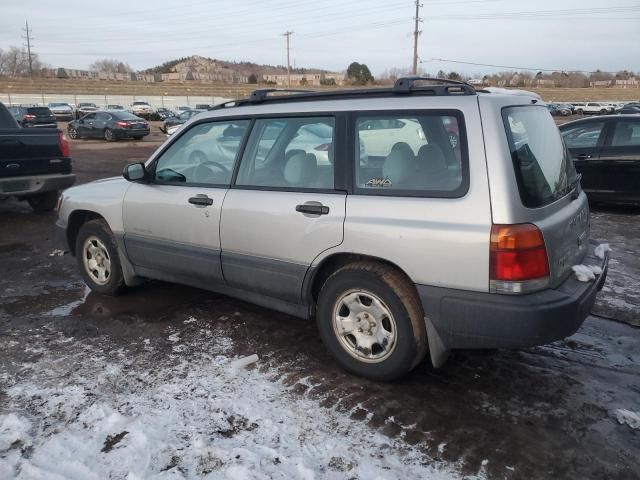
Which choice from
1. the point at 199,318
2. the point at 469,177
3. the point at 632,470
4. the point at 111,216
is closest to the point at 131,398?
the point at 199,318

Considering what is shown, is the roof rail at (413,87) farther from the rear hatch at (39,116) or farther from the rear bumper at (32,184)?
the rear hatch at (39,116)

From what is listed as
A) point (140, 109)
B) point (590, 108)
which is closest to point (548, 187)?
point (140, 109)

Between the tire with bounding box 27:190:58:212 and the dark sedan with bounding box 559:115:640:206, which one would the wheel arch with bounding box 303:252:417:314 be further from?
the tire with bounding box 27:190:58:212

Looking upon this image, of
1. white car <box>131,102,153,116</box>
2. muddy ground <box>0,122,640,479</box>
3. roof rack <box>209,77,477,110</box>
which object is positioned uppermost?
white car <box>131,102,153,116</box>

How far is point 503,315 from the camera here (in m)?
2.89

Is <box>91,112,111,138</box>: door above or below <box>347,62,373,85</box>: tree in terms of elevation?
below

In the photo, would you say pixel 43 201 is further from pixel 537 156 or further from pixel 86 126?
pixel 86 126

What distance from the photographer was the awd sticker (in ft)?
10.8

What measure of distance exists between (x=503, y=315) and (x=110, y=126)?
90.9 ft

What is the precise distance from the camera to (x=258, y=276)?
153 inches

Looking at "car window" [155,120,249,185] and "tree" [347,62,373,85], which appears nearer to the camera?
"car window" [155,120,249,185]

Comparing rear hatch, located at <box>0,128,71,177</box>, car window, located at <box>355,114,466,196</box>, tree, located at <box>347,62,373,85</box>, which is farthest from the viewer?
tree, located at <box>347,62,373,85</box>

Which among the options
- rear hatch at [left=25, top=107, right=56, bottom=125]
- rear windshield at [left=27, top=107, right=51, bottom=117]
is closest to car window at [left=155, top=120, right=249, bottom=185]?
rear hatch at [left=25, top=107, right=56, bottom=125]

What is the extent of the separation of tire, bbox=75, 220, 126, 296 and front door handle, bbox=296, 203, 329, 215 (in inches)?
85.4
